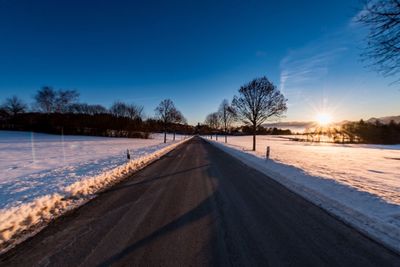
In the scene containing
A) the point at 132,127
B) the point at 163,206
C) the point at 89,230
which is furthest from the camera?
the point at 132,127

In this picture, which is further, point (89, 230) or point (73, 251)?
point (89, 230)

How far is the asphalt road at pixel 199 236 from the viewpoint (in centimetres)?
294

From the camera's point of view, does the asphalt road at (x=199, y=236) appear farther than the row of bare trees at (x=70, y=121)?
No

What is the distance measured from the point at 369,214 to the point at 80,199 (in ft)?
24.7

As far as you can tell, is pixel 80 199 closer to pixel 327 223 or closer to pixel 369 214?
pixel 327 223

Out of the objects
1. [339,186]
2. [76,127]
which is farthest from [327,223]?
[76,127]

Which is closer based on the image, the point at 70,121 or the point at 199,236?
the point at 199,236

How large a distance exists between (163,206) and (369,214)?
492 centimetres

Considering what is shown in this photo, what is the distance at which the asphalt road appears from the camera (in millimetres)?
2938

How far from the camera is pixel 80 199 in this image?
5.71 meters

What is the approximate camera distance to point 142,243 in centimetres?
332

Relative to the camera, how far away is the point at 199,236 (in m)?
3.59

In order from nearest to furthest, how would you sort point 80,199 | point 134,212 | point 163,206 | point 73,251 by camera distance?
point 73,251 → point 134,212 → point 163,206 → point 80,199

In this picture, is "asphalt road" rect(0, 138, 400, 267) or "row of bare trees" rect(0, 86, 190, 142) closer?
"asphalt road" rect(0, 138, 400, 267)
